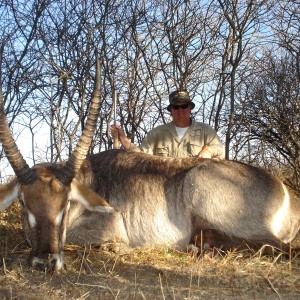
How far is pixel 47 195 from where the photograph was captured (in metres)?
4.97

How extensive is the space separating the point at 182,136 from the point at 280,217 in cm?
274

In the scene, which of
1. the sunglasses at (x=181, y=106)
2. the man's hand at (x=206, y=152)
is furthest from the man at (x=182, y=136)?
the man's hand at (x=206, y=152)

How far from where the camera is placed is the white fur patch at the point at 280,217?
18.8 feet

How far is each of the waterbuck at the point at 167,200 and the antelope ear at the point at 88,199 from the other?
0.01 m

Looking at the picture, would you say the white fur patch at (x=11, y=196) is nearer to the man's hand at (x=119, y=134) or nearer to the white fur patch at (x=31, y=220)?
the white fur patch at (x=31, y=220)

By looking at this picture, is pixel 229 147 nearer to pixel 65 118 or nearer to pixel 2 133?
pixel 65 118

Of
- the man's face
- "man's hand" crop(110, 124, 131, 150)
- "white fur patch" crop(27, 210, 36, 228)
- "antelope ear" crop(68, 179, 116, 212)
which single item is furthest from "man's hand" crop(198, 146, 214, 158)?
"white fur patch" crop(27, 210, 36, 228)

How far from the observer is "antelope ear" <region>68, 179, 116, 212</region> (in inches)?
217

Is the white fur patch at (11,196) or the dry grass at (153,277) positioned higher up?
the white fur patch at (11,196)

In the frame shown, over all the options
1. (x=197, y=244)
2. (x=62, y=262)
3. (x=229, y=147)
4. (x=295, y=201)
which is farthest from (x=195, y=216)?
(x=229, y=147)

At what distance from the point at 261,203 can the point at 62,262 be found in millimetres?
2545

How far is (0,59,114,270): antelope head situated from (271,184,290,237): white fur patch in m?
2.01

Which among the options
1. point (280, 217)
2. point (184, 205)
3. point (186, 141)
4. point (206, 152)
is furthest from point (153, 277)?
point (186, 141)

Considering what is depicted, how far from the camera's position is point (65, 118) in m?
10.2
